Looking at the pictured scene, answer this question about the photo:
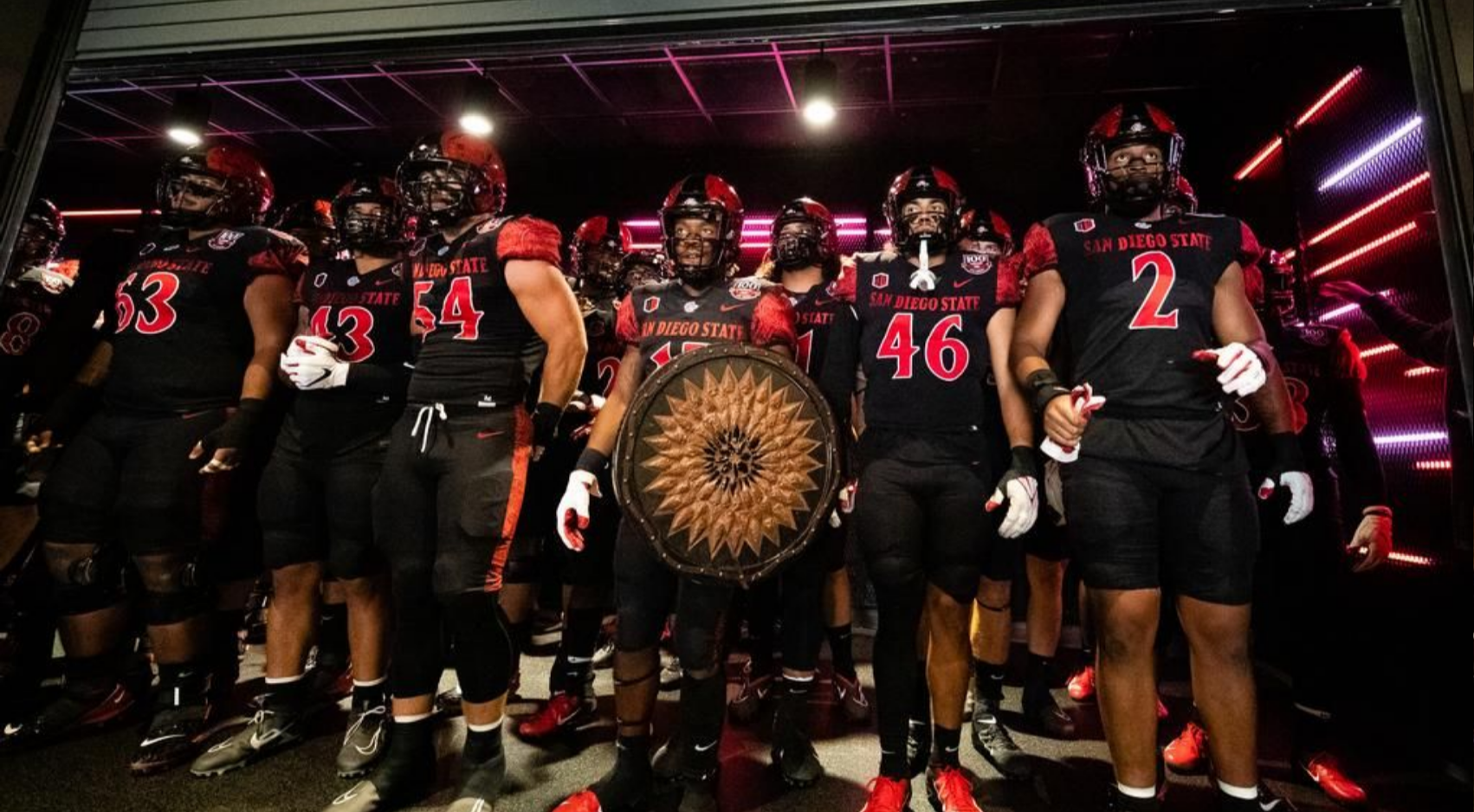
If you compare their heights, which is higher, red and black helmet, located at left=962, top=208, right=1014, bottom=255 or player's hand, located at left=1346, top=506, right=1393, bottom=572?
red and black helmet, located at left=962, top=208, right=1014, bottom=255

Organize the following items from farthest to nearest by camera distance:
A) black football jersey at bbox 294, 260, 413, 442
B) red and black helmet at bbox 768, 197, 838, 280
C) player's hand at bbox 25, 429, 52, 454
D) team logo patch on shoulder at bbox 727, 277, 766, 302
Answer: red and black helmet at bbox 768, 197, 838, 280 → player's hand at bbox 25, 429, 52, 454 → black football jersey at bbox 294, 260, 413, 442 → team logo patch on shoulder at bbox 727, 277, 766, 302

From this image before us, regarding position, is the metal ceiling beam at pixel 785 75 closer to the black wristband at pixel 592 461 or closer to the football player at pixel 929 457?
the football player at pixel 929 457

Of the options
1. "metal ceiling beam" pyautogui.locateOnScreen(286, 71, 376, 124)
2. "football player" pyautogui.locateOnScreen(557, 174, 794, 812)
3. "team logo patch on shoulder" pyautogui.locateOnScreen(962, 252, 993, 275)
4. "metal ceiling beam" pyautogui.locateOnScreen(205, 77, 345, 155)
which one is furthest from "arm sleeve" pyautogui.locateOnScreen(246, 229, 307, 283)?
"metal ceiling beam" pyautogui.locateOnScreen(205, 77, 345, 155)

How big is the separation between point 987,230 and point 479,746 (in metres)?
4.51

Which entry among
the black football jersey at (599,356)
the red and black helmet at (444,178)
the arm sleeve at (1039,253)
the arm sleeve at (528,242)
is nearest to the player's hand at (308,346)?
the red and black helmet at (444,178)

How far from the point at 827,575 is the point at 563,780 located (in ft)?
5.51

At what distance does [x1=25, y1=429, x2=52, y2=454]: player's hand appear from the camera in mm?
3424

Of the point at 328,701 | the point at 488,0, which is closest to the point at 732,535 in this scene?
the point at 488,0

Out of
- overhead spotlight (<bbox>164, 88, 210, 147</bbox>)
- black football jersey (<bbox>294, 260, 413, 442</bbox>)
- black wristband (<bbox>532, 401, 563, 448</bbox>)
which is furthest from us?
overhead spotlight (<bbox>164, 88, 210, 147</bbox>)

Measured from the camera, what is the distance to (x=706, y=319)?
9.00 feet

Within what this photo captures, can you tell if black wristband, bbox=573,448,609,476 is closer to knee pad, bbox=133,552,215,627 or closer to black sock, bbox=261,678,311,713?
black sock, bbox=261,678,311,713

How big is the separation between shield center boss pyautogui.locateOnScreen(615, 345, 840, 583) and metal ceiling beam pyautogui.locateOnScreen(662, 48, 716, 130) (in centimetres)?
485

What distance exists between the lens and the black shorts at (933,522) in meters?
2.47

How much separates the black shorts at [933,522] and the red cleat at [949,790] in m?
0.70
